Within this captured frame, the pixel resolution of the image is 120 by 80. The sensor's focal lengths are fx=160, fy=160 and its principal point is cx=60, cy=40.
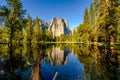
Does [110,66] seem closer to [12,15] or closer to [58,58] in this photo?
[58,58]

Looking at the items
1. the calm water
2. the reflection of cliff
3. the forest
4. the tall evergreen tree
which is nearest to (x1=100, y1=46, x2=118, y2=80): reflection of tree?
the calm water

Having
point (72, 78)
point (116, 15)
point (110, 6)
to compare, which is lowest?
point (72, 78)

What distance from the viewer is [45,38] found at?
132 m

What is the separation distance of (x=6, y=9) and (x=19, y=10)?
3.67 meters

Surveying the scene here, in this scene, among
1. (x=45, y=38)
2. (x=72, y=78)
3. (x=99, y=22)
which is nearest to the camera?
(x=72, y=78)

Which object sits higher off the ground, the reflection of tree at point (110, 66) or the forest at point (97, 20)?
the forest at point (97, 20)

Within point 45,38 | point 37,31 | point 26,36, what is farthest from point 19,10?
point 45,38

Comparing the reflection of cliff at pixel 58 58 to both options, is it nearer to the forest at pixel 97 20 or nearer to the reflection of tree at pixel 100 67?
the reflection of tree at pixel 100 67

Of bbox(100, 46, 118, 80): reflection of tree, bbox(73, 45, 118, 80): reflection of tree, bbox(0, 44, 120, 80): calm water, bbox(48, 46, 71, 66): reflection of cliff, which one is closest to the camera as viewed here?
bbox(0, 44, 120, 80): calm water

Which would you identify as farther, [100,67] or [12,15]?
[12,15]

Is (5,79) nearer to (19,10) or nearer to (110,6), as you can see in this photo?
(110,6)

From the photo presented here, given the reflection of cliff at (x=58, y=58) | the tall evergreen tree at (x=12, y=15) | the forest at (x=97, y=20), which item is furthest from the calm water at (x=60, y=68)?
the tall evergreen tree at (x=12, y=15)

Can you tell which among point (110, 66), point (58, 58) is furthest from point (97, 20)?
point (110, 66)

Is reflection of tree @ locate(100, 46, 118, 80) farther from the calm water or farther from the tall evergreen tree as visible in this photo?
the tall evergreen tree
